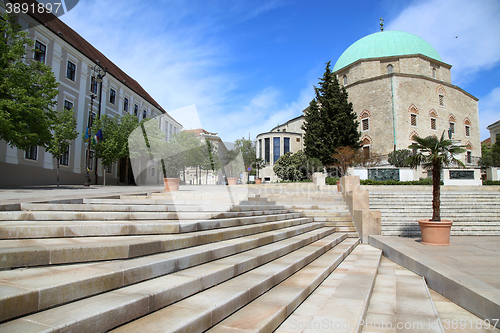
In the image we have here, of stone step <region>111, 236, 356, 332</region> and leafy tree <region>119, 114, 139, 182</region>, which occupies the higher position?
leafy tree <region>119, 114, 139, 182</region>

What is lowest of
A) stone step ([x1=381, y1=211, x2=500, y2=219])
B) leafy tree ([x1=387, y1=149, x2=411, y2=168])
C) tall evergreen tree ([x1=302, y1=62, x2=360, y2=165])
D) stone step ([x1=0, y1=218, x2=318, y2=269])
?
stone step ([x1=381, y1=211, x2=500, y2=219])

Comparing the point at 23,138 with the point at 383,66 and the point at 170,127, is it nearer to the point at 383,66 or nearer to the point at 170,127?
the point at 170,127

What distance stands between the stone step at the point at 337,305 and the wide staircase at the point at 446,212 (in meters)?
6.95

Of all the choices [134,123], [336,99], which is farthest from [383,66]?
[134,123]

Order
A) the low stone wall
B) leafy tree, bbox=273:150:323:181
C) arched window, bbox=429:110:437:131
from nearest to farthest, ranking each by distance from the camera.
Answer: the low stone wall, leafy tree, bbox=273:150:323:181, arched window, bbox=429:110:437:131

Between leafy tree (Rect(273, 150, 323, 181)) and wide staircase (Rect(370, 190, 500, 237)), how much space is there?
51.2ft

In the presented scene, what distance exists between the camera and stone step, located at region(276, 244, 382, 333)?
2.81 m

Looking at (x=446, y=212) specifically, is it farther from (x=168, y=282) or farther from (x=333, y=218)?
(x=168, y=282)

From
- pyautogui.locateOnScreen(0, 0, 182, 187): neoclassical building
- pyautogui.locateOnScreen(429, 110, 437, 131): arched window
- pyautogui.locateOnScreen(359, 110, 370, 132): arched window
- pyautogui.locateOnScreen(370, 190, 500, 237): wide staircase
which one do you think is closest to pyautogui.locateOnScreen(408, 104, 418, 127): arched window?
pyautogui.locateOnScreen(429, 110, 437, 131): arched window

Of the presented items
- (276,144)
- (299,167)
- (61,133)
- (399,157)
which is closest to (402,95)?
(399,157)

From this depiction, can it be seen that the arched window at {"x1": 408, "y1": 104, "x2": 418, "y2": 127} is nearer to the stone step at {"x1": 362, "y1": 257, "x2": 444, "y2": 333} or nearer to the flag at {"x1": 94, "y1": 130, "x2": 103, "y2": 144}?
the flag at {"x1": 94, "y1": 130, "x2": 103, "y2": 144}

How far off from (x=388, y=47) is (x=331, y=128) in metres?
20.7

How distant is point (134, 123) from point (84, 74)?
5.86 meters

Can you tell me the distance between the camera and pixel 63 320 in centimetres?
173
